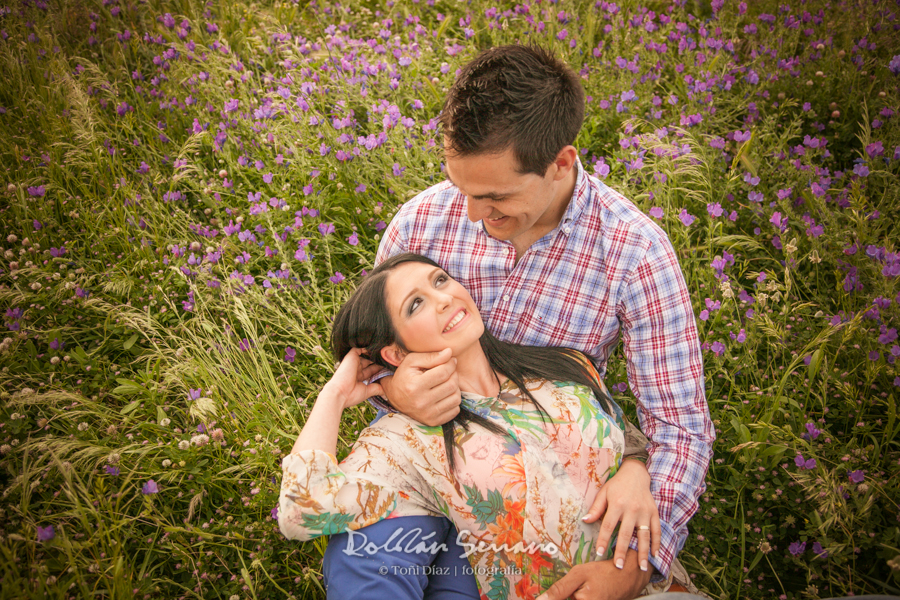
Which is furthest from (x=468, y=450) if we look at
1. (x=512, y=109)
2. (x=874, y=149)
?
(x=874, y=149)

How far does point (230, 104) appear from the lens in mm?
3545

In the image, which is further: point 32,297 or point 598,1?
point 598,1

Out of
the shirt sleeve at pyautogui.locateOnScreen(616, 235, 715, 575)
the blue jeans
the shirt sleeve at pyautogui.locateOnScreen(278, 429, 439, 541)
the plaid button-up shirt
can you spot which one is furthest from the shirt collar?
the blue jeans

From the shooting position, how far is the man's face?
191 cm

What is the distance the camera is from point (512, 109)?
1.90m

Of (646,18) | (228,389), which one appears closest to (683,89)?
(646,18)

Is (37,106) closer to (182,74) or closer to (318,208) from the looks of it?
(182,74)

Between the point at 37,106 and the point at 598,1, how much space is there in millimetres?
4303

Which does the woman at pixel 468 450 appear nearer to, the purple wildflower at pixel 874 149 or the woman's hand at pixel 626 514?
the woman's hand at pixel 626 514

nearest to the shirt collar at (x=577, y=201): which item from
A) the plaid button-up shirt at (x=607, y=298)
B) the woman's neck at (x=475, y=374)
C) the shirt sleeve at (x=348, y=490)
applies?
the plaid button-up shirt at (x=607, y=298)

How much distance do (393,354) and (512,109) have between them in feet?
3.20

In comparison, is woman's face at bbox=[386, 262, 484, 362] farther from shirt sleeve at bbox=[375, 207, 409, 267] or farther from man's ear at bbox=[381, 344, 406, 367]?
shirt sleeve at bbox=[375, 207, 409, 267]

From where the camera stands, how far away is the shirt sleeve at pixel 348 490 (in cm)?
168

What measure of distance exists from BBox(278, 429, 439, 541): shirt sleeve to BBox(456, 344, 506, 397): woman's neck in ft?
1.20
